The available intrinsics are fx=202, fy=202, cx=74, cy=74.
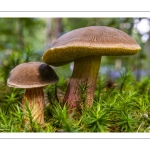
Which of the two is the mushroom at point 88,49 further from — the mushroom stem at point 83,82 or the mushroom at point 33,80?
the mushroom at point 33,80

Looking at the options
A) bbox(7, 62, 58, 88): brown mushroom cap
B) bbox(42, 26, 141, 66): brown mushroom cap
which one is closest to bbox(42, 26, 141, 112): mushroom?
bbox(42, 26, 141, 66): brown mushroom cap

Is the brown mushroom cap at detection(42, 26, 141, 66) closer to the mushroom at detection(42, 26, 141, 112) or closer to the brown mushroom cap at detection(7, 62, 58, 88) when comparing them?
the mushroom at detection(42, 26, 141, 112)

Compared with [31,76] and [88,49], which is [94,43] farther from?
[31,76]

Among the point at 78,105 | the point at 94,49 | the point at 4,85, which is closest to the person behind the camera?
the point at 94,49
